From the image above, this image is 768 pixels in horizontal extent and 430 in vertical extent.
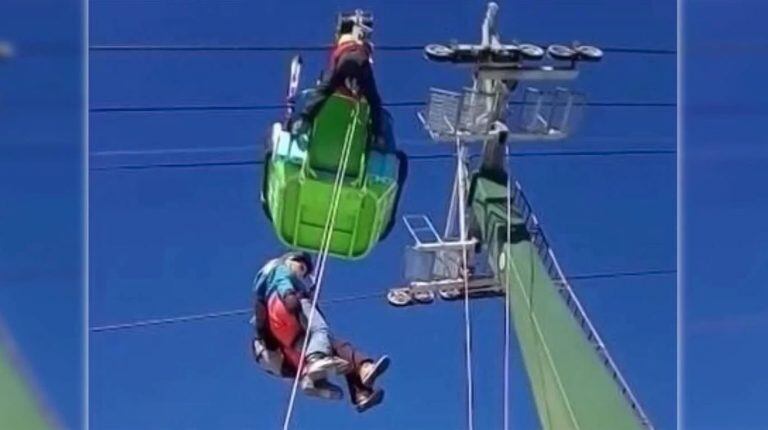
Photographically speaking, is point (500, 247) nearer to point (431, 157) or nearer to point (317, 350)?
point (431, 157)

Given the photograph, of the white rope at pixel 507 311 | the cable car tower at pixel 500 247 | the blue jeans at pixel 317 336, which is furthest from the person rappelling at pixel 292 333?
the white rope at pixel 507 311

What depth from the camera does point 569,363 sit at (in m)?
2.94

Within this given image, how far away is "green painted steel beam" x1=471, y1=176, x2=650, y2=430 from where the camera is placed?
2928 mm

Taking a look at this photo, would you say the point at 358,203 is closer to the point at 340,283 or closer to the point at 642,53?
the point at 340,283

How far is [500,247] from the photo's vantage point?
294cm

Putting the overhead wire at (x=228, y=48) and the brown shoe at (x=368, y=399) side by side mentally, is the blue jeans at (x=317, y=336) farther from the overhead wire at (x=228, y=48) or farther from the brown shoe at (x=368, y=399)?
the overhead wire at (x=228, y=48)

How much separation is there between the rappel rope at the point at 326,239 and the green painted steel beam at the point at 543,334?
224 millimetres

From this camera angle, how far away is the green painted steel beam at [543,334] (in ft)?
9.61

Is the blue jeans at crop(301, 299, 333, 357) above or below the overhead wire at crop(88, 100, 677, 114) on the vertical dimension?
below
